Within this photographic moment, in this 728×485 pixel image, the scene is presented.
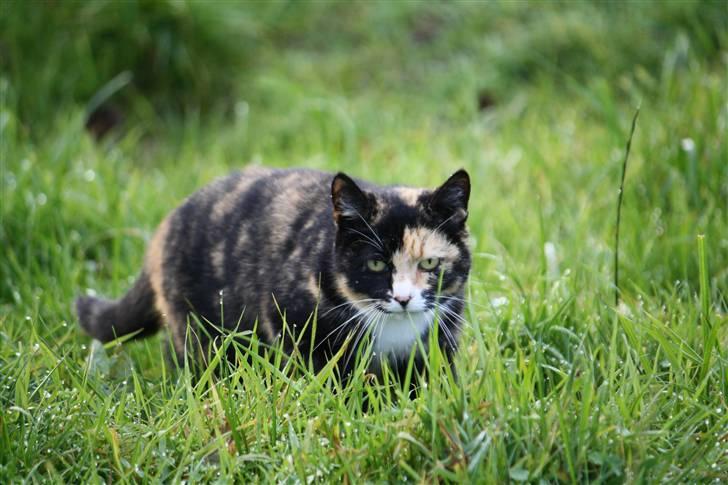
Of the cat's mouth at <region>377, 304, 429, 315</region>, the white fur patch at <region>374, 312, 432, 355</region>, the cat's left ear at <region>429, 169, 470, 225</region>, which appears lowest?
the white fur patch at <region>374, 312, 432, 355</region>

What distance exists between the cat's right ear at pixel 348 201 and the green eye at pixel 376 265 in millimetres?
145

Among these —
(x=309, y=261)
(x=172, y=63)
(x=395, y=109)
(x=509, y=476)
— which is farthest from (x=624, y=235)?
(x=172, y=63)

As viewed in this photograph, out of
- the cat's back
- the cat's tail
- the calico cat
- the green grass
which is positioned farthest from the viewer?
the cat's tail

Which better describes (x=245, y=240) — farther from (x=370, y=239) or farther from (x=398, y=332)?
(x=398, y=332)

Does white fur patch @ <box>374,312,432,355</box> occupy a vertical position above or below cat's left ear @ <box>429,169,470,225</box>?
below

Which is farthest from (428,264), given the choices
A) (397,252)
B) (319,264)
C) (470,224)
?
(470,224)

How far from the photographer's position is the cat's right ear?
2.91 metres

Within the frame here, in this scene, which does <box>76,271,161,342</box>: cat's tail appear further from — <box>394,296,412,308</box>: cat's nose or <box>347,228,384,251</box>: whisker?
<box>394,296,412,308</box>: cat's nose

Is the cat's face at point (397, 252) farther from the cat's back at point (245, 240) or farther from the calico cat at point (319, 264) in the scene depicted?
the cat's back at point (245, 240)

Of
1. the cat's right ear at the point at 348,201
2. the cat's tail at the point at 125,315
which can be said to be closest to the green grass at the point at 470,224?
the cat's tail at the point at 125,315

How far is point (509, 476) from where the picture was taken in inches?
92.7

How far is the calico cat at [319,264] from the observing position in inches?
116

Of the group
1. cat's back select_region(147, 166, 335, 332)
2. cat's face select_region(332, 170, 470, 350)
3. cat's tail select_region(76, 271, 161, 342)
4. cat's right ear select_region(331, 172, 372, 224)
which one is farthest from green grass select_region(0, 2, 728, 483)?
cat's right ear select_region(331, 172, 372, 224)

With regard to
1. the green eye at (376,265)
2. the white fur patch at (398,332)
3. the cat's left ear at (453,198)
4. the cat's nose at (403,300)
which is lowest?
the white fur patch at (398,332)
